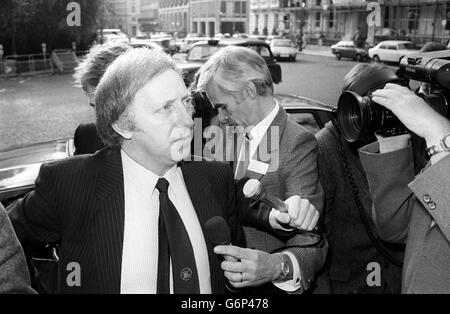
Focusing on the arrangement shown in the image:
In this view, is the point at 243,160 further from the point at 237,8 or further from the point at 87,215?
the point at 237,8

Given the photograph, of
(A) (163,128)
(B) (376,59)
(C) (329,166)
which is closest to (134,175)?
(A) (163,128)

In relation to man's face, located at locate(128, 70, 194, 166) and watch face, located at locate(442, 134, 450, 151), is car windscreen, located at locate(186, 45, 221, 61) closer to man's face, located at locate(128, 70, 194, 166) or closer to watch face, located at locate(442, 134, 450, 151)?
man's face, located at locate(128, 70, 194, 166)

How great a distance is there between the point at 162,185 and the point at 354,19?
37.2 meters

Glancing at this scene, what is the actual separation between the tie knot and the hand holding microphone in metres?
0.33

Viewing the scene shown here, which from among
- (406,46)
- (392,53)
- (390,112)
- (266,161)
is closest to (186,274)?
(266,161)

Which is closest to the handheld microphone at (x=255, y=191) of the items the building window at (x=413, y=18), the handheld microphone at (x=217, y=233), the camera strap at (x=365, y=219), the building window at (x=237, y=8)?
the handheld microphone at (x=217, y=233)

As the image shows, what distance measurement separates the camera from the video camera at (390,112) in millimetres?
1432

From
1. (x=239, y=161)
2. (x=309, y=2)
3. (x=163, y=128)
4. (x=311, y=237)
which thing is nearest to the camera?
(x=163, y=128)

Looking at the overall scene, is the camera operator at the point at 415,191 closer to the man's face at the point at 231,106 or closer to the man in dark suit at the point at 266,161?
the man in dark suit at the point at 266,161

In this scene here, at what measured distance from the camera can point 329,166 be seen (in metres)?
2.15

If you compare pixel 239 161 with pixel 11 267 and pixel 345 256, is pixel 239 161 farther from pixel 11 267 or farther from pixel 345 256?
pixel 11 267

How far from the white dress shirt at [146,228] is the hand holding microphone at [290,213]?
25 centimetres

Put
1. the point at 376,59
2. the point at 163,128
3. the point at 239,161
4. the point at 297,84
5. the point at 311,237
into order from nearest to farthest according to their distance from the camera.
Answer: the point at 163,128, the point at 311,237, the point at 239,161, the point at 297,84, the point at 376,59
